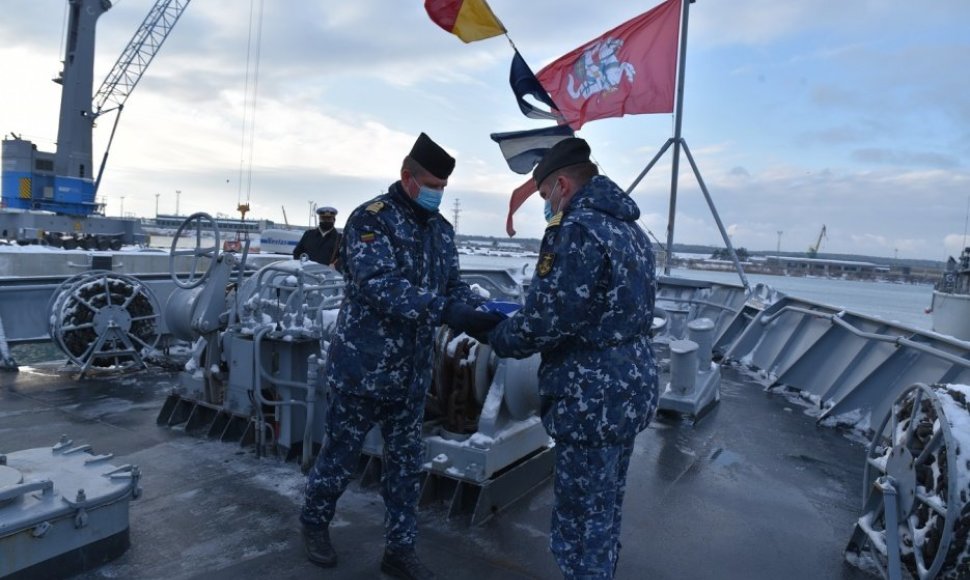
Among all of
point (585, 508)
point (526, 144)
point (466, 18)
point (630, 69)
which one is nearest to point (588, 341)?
point (585, 508)

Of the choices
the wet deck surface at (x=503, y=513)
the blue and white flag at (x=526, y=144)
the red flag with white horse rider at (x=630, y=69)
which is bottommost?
the wet deck surface at (x=503, y=513)

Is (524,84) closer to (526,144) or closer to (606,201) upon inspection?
(526,144)

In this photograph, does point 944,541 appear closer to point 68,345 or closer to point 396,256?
point 396,256

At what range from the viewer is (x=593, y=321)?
6.86 feet

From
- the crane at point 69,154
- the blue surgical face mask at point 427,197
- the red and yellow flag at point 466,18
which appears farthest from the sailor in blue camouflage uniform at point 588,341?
the crane at point 69,154

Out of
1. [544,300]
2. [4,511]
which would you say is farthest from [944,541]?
[4,511]

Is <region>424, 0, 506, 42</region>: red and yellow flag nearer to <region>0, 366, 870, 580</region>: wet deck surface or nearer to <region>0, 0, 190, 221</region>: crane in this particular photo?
<region>0, 366, 870, 580</region>: wet deck surface

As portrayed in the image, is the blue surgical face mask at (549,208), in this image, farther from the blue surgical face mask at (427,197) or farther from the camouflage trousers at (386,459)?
the camouflage trousers at (386,459)

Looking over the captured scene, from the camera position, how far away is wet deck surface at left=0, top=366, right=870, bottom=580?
2.75m

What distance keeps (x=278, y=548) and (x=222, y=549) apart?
0.24 metres

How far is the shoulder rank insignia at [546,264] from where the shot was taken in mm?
2072

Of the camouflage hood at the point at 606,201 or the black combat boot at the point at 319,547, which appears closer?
the camouflage hood at the point at 606,201

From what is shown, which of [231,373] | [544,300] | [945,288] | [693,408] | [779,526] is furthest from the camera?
[945,288]

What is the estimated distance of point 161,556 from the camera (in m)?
2.69
